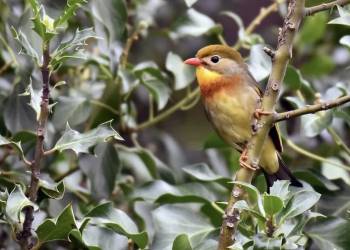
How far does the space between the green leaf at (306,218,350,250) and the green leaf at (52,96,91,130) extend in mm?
946

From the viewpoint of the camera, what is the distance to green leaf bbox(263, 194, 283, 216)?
1.71m

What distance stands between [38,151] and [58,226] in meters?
0.22

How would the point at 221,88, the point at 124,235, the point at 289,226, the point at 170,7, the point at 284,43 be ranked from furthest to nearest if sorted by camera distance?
1. the point at 170,7
2. the point at 221,88
3. the point at 124,235
4. the point at 289,226
5. the point at 284,43

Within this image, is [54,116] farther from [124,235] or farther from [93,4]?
[124,235]

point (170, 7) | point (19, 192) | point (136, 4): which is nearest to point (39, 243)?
point (19, 192)

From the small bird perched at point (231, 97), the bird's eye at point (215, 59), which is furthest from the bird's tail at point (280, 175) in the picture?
the bird's eye at point (215, 59)

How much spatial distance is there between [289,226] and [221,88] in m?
1.06

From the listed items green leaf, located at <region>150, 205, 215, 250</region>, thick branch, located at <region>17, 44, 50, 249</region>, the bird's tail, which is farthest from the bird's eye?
thick branch, located at <region>17, 44, 50, 249</region>

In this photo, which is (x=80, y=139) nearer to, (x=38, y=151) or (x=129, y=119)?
(x=38, y=151)

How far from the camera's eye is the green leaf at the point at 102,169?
8.54 ft

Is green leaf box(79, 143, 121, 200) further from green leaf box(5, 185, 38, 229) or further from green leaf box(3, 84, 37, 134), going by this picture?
green leaf box(5, 185, 38, 229)

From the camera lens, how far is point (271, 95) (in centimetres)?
179

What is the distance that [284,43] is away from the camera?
1778mm

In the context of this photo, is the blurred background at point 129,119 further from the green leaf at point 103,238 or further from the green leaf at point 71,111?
the green leaf at point 103,238
